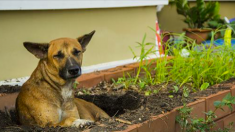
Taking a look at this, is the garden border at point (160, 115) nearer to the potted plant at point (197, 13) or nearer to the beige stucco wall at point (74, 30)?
the beige stucco wall at point (74, 30)

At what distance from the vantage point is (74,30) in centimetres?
611

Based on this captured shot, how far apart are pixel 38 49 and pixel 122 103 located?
162 centimetres

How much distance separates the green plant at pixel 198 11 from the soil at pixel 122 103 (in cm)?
393

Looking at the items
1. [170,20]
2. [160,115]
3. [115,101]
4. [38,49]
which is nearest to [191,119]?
[160,115]

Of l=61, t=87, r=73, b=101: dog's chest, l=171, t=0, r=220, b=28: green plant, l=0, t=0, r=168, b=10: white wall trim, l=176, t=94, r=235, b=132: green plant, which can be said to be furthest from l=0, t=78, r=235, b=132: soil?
l=171, t=0, r=220, b=28: green plant

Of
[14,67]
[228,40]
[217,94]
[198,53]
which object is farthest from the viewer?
[228,40]

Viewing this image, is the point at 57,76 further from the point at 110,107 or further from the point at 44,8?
the point at 44,8

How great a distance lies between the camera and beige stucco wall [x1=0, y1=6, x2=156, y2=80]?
5.29m

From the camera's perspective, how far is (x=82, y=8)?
20.3 ft

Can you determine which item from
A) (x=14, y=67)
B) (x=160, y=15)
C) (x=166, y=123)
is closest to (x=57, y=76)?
(x=166, y=123)

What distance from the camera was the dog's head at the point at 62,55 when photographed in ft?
12.5

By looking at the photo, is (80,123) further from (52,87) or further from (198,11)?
(198,11)

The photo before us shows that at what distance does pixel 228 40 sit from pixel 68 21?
8.04 ft

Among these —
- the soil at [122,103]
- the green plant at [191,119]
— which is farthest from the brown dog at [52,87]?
the green plant at [191,119]
